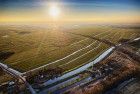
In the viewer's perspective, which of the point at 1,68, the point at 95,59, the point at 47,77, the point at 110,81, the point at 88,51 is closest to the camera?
the point at 110,81

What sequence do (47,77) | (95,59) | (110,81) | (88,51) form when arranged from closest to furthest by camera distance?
(110,81), (47,77), (95,59), (88,51)

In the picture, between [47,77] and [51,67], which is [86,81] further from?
[51,67]

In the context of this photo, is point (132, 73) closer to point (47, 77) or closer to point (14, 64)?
point (47, 77)

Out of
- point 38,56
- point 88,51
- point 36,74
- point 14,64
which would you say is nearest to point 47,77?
point 36,74

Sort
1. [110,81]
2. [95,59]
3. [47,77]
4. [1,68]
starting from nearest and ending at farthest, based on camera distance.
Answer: [110,81], [47,77], [1,68], [95,59]

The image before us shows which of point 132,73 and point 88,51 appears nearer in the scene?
point 132,73

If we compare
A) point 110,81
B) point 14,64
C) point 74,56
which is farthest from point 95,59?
point 14,64

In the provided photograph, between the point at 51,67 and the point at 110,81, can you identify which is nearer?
the point at 110,81
